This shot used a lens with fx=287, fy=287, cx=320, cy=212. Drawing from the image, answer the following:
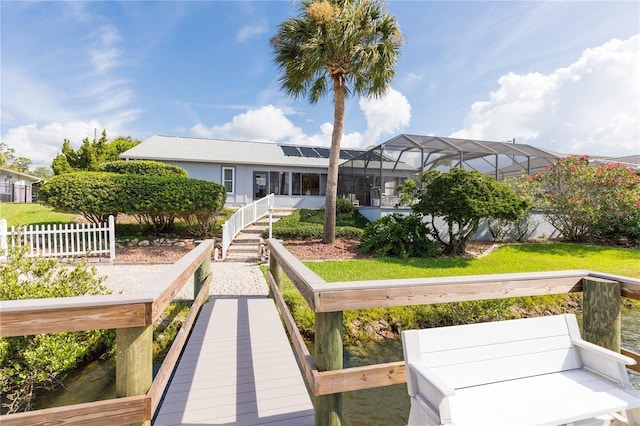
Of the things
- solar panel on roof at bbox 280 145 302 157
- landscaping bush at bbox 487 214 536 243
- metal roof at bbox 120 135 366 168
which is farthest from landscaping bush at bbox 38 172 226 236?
landscaping bush at bbox 487 214 536 243

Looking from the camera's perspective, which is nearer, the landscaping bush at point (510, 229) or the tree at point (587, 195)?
the tree at point (587, 195)

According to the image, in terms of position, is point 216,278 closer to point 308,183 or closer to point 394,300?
point 394,300

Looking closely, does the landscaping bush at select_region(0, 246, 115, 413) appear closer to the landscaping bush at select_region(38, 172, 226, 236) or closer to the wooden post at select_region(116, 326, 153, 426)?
the wooden post at select_region(116, 326, 153, 426)

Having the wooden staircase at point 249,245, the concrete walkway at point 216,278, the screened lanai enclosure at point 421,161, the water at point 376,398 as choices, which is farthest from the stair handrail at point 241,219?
the water at point 376,398

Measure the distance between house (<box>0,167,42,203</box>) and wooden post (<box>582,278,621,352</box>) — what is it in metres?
34.6

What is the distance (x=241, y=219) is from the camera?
11.6 metres

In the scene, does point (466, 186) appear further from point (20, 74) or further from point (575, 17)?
point (20, 74)

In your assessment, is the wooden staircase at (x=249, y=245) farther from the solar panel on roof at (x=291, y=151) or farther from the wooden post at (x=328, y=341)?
the wooden post at (x=328, y=341)

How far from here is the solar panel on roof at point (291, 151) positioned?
18456 mm

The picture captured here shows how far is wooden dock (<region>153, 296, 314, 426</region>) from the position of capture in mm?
2219

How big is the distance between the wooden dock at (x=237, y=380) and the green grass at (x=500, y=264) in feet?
10.2

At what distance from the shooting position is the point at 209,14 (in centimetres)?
888

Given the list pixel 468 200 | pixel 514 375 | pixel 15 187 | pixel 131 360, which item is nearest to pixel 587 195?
pixel 468 200

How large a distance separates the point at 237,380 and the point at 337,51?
32.4 ft
